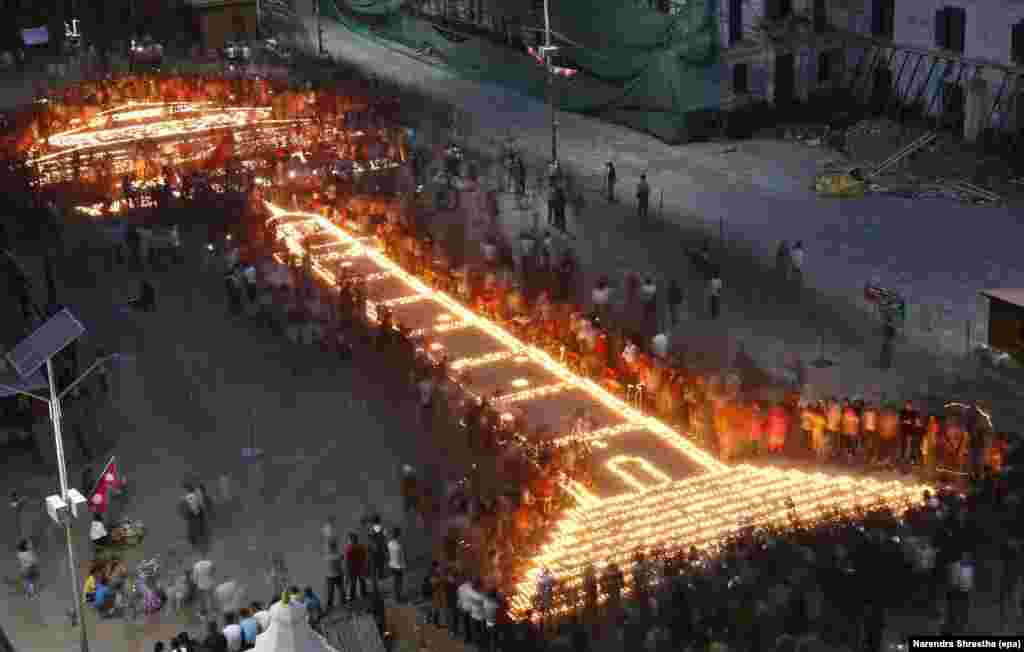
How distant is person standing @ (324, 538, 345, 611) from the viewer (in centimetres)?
2641

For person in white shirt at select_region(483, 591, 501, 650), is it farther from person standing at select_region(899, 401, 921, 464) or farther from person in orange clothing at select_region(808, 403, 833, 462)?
person standing at select_region(899, 401, 921, 464)

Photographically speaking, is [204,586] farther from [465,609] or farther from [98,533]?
[465,609]

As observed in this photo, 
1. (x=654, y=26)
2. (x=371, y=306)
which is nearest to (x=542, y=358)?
(x=371, y=306)

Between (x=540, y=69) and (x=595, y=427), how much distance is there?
3239cm

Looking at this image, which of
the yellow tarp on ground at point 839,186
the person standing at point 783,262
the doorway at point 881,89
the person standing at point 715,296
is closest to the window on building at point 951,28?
the doorway at point 881,89

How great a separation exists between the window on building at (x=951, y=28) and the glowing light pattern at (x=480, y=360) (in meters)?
22.8

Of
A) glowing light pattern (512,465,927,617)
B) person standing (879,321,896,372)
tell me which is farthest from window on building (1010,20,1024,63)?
glowing light pattern (512,465,927,617)

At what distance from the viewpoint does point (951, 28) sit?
170 ft

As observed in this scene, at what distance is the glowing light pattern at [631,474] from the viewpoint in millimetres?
29969

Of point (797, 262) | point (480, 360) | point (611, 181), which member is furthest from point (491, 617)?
point (611, 181)

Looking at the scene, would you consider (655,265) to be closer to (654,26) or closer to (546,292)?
(546,292)

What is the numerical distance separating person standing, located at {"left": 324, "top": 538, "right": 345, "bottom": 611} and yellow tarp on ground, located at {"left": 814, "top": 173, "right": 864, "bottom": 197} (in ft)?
82.7

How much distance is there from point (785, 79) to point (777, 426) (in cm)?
2869

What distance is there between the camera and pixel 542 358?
3572 cm
